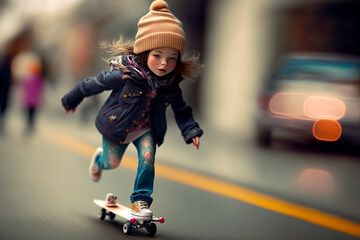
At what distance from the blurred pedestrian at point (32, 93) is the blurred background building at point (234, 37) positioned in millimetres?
1304

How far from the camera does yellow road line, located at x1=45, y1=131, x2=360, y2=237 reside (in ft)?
17.6

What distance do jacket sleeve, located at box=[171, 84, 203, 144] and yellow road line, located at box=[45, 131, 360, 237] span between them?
61.1 inches

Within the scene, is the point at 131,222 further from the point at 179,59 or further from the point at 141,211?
the point at 179,59

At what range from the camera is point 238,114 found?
1658cm

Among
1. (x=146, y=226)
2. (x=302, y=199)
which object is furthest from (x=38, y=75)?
(x=146, y=226)

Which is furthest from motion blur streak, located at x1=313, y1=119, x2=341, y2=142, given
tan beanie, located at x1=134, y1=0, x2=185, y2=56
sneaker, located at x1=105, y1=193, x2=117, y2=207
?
tan beanie, located at x1=134, y1=0, x2=185, y2=56

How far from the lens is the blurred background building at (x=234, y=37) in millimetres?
15328

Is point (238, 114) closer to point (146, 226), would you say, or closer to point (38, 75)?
point (38, 75)

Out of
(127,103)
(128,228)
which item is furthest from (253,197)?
(127,103)

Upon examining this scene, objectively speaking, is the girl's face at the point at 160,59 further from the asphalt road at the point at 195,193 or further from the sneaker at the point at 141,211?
the asphalt road at the point at 195,193

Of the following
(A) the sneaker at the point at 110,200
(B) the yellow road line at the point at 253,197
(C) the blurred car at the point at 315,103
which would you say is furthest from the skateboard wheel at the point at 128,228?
(C) the blurred car at the point at 315,103

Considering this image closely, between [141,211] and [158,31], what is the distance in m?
1.15

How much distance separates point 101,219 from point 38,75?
8.92 metres

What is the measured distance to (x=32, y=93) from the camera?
1312cm
